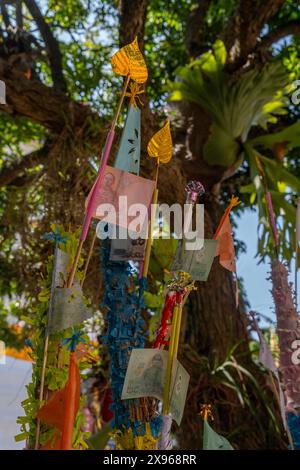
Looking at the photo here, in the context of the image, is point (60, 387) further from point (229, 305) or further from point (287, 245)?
point (287, 245)

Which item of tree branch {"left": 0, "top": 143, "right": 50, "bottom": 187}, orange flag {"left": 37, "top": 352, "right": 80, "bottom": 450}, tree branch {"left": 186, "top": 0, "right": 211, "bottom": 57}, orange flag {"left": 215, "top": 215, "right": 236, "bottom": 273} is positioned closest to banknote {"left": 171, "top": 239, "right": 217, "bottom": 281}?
orange flag {"left": 215, "top": 215, "right": 236, "bottom": 273}

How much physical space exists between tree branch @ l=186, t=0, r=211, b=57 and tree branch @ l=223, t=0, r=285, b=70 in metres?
0.26

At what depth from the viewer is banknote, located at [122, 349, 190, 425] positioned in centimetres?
62

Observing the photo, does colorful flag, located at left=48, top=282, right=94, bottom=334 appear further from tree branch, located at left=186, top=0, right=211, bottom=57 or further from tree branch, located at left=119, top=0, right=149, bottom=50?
tree branch, located at left=186, top=0, right=211, bottom=57

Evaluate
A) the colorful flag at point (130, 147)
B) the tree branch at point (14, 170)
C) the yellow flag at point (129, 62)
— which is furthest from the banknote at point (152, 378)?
the tree branch at point (14, 170)

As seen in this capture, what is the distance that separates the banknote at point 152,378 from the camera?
0.62 m

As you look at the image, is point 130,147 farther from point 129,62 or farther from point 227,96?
point 227,96

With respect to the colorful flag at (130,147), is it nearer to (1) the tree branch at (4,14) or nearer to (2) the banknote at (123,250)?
(2) the banknote at (123,250)

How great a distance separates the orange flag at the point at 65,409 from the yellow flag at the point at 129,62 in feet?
1.15

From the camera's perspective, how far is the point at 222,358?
1.90 m

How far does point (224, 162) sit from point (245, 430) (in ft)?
3.34

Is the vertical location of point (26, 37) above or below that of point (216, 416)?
above

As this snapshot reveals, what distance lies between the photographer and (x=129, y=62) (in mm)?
714

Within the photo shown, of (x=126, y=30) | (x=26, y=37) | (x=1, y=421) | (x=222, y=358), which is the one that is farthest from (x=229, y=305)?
A: (x=26, y=37)
